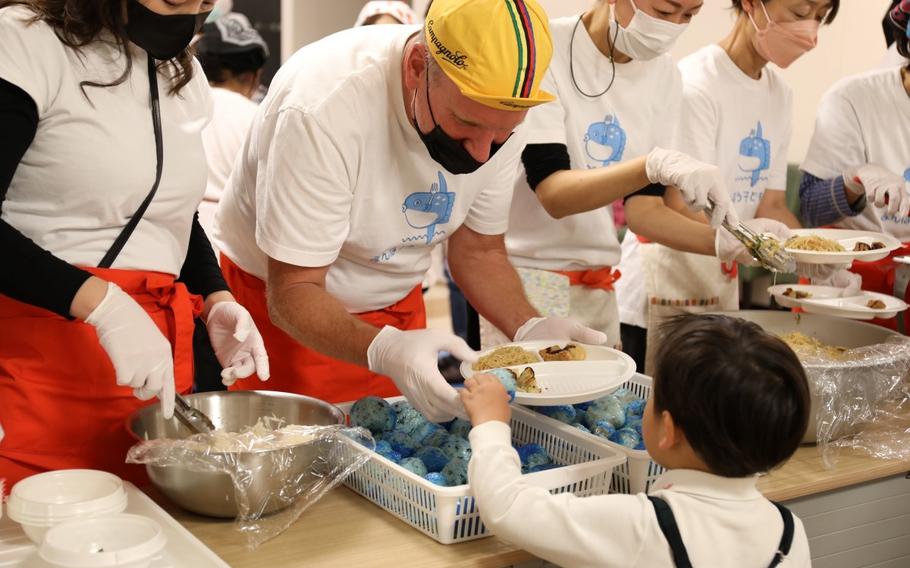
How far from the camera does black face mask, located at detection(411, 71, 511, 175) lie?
70.7 inches

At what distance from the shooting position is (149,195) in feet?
5.29

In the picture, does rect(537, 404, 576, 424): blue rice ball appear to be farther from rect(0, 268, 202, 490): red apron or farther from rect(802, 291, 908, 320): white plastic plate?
rect(802, 291, 908, 320): white plastic plate

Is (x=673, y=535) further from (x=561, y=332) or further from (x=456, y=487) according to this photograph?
(x=561, y=332)

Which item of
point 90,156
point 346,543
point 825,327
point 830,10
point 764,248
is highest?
point 830,10

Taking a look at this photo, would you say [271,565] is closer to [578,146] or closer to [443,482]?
[443,482]

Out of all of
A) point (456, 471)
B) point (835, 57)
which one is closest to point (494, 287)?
point (456, 471)

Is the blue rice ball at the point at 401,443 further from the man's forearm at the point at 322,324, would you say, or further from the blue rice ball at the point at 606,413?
the blue rice ball at the point at 606,413

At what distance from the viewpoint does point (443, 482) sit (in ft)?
5.06

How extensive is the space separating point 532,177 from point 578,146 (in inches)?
6.1

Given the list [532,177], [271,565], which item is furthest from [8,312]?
[532,177]

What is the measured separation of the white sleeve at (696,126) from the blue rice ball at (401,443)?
53.6 inches

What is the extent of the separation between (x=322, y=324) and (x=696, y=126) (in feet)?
4.41

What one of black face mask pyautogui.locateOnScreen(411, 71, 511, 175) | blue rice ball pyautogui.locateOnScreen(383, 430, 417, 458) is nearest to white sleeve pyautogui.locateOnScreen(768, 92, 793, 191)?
black face mask pyautogui.locateOnScreen(411, 71, 511, 175)

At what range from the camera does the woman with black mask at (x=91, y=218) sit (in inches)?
56.8
